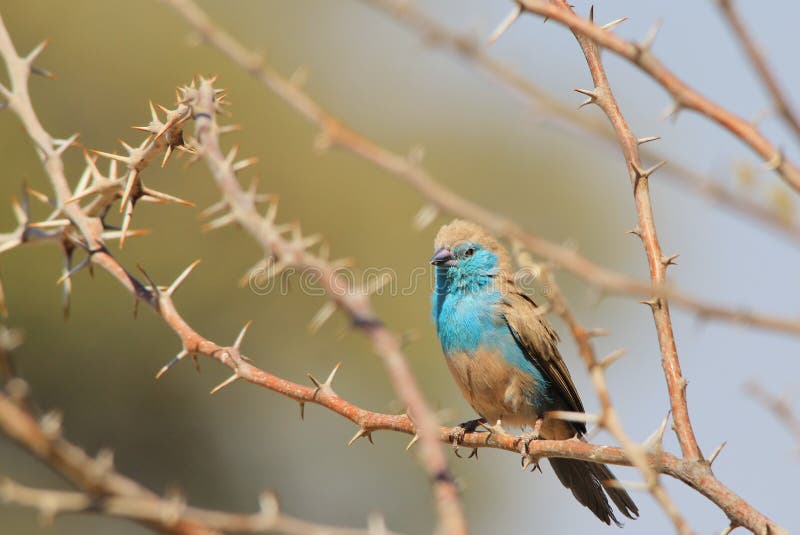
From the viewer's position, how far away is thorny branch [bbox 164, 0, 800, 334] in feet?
5.04

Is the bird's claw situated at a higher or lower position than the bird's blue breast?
lower

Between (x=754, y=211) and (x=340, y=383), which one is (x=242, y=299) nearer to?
(x=340, y=383)

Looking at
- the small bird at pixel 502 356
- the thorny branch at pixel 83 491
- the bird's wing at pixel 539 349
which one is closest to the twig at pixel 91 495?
the thorny branch at pixel 83 491

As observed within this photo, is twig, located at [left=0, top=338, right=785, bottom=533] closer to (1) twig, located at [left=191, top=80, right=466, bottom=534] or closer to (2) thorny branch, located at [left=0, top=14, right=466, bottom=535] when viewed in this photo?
(2) thorny branch, located at [left=0, top=14, right=466, bottom=535]

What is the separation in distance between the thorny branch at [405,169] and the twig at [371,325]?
301mm

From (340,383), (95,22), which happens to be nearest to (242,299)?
(340,383)

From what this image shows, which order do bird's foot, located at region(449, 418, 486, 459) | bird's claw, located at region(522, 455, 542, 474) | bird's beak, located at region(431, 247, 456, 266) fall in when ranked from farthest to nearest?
bird's beak, located at region(431, 247, 456, 266)
bird's foot, located at region(449, 418, 486, 459)
bird's claw, located at region(522, 455, 542, 474)

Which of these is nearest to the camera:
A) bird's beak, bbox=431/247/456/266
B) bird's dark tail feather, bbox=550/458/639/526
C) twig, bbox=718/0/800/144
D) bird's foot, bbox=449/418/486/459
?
twig, bbox=718/0/800/144

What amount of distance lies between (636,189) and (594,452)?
0.96m

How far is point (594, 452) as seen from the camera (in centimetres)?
332

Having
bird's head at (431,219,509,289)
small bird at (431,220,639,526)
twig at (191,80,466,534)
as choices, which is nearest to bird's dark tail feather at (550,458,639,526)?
small bird at (431,220,639,526)

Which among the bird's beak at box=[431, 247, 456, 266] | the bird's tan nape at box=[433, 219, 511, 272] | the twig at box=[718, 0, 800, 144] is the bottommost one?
the twig at box=[718, 0, 800, 144]

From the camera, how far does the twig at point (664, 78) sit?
1658 mm

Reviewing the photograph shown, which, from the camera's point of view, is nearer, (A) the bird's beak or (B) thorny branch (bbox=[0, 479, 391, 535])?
(B) thorny branch (bbox=[0, 479, 391, 535])
